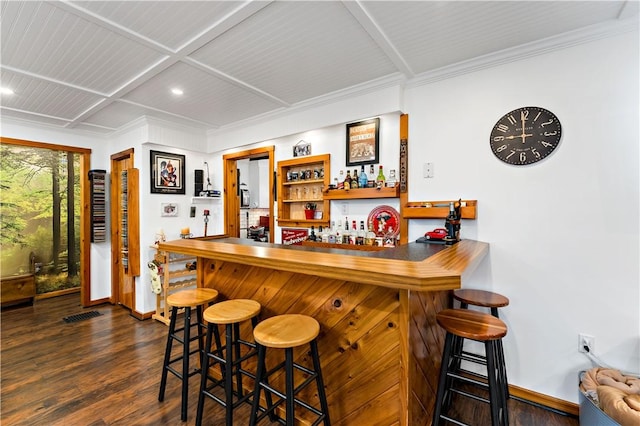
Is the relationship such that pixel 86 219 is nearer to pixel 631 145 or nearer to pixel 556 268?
pixel 556 268

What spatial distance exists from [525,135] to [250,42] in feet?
7.17

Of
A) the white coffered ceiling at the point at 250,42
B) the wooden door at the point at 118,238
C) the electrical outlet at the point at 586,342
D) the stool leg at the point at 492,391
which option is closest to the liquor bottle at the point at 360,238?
the white coffered ceiling at the point at 250,42

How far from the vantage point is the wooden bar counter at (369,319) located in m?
1.36

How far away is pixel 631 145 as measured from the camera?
1892 mm

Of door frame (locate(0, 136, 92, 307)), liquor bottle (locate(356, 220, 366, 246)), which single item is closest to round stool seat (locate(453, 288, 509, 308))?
liquor bottle (locate(356, 220, 366, 246))

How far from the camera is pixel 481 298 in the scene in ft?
6.96

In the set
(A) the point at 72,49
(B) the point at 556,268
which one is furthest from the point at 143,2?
(B) the point at 556,268

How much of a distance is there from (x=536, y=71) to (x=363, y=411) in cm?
265

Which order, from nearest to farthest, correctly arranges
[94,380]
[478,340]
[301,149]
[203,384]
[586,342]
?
1. [478,340]
2. [203,384]
3. [586,342]
4. [94,380]
5. [301,149]

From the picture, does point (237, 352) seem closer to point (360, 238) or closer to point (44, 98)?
point (360, 238)

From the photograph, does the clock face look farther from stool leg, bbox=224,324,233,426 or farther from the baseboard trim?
stool leg, bbox=224,324,233,426

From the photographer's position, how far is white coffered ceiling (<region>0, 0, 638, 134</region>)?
1746mm

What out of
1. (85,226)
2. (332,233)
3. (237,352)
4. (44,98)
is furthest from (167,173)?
(237,352)

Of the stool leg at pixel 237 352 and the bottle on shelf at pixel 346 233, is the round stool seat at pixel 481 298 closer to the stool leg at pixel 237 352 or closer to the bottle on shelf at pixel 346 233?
the bottle on shelf at pixel 346 233
